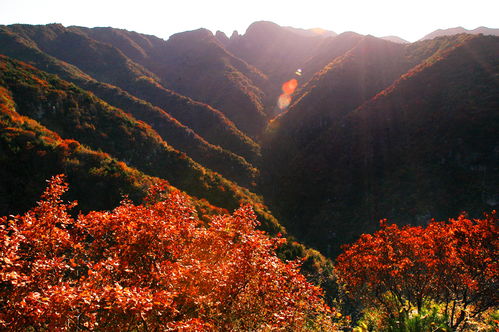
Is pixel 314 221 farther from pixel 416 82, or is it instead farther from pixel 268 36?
pixel 268 36

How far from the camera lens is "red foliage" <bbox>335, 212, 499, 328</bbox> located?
27.8ft

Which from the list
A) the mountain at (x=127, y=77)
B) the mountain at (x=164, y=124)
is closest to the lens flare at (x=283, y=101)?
the mountain at (x=127, y=77)

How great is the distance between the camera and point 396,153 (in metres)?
45.8

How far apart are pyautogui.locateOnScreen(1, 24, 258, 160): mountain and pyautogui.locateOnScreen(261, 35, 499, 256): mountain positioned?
12.9 metres

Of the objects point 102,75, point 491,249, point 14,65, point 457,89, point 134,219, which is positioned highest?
point 102,75

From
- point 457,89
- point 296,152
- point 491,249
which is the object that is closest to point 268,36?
point 296,152

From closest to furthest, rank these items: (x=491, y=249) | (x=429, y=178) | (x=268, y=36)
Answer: (x=491, y=249) < (x=429, y=178) < (x=268, y=36)

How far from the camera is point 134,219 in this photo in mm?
6523

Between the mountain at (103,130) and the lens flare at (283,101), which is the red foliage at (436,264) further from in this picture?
the lens flare at (283,101)

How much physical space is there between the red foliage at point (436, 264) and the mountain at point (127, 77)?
159ft

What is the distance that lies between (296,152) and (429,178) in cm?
2966

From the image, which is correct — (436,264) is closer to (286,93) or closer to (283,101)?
(283,101)

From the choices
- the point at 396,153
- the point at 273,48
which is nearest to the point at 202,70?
the point at 273,48

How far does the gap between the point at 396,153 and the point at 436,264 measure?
4095 centimetres
